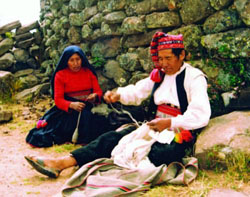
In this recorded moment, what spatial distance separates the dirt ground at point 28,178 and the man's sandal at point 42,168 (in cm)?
8

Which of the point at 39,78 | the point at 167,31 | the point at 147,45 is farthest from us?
the point at 39,78

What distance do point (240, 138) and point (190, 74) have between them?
80cm

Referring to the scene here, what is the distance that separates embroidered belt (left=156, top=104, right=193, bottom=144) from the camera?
2.84m

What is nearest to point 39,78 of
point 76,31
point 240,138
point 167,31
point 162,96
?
point 76,31

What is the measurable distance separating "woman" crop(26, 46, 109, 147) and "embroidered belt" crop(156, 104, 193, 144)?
4.30 feet

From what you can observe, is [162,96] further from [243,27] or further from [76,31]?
[76,31]

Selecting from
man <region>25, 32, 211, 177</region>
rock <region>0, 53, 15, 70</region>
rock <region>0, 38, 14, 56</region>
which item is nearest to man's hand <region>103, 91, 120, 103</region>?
man <region>25, 32, 211, 177</region>

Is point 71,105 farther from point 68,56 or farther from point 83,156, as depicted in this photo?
point 83,156

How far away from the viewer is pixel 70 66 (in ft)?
14.0

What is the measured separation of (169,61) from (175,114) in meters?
0.57

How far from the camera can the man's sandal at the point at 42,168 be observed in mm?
2878

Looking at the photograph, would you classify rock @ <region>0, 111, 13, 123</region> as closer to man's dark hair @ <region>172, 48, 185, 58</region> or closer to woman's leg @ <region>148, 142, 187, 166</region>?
woman's leg @ <region>148, 142, 187, 166</region>

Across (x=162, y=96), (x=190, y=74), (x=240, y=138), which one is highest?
(x=190, y=74)

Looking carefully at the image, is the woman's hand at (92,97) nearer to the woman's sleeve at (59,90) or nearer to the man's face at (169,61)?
the woman's sleeve at (59,90)
